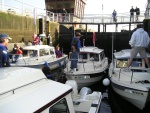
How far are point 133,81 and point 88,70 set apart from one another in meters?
3.15

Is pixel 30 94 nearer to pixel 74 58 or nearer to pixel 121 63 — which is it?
pixel 121 63

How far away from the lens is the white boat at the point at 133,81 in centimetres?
695

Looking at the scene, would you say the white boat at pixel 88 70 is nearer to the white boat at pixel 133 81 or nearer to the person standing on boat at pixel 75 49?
the person standing on boat at pixel 75 49

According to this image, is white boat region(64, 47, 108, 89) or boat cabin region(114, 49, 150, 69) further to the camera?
white boat region(64, 47, 108, 89)

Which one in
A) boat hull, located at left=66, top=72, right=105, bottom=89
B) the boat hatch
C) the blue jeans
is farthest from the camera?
the blue jeans

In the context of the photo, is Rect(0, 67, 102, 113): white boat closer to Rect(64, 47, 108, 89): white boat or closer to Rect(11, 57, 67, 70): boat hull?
Rect(64, 47, 108, 89): white boat

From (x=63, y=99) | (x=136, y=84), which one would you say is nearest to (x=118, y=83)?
(x=136, y=84)

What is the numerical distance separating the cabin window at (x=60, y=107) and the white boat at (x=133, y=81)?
3732 mm

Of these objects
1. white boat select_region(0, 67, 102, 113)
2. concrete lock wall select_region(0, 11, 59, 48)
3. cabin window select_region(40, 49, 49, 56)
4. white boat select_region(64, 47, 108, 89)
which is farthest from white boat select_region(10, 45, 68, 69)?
white boat select_region(0, 67, 102, 113)

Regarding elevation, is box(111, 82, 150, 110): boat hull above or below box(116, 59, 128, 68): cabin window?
below

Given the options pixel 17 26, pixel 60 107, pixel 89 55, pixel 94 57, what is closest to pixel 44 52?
pixel 89 55

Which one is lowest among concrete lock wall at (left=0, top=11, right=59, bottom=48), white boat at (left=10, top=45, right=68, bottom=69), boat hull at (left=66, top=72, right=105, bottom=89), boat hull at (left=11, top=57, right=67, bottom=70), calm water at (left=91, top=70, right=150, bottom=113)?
calm water at (left=91, top=70, right=150, bottom=113)

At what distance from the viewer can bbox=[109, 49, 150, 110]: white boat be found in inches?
273

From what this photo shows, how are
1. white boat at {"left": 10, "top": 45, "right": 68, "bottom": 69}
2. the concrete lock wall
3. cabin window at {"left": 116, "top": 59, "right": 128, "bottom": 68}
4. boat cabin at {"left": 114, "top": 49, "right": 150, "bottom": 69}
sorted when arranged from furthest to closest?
1. the concrete lock wall
2. white boat at {"left": 10, "top": 45, "right": 68, "bottom": 69}
3. cabin window at {"left": 116, "top": 59, "right": 128, "bottom": 68}
4. boat cabin at {"left": 114, "top": 49, "right": 150, "bottom": 69}
